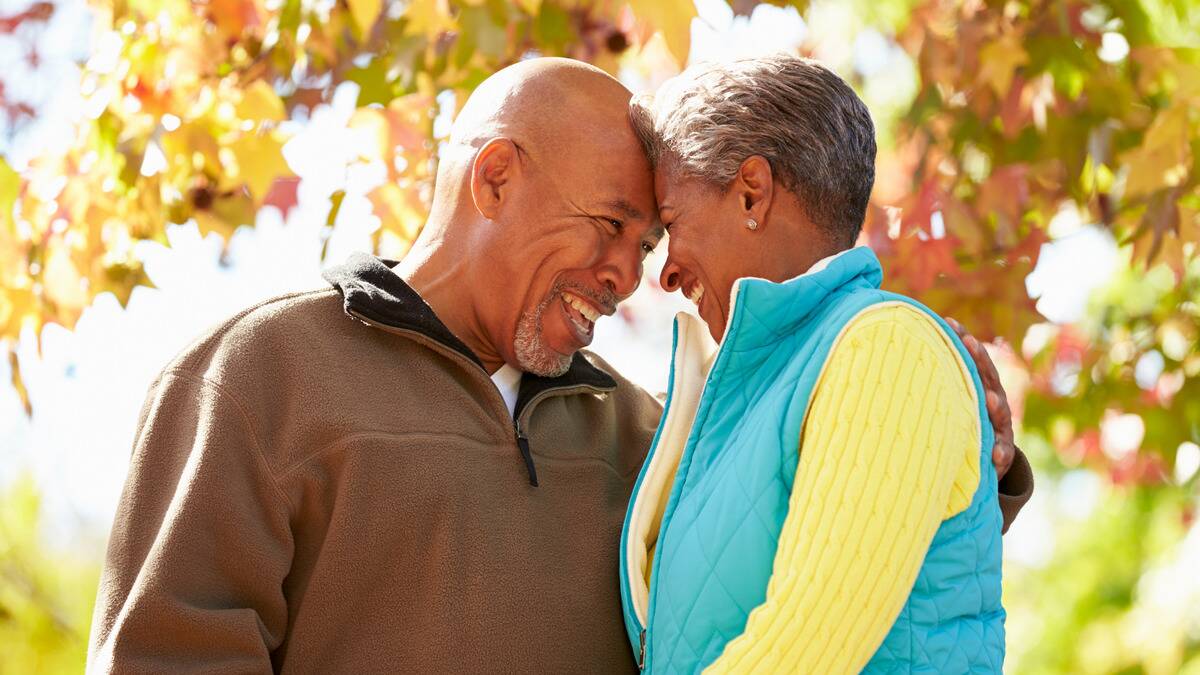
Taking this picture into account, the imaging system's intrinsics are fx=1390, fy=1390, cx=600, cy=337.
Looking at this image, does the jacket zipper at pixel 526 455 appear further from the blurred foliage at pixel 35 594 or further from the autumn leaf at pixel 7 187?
the autumn leaf at pixel 7 187

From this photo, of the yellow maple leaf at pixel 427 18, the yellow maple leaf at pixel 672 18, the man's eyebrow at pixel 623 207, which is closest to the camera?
the man's eyebrow at pixel 623 207

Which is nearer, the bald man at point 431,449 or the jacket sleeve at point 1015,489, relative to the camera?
the bald man at point 431,449

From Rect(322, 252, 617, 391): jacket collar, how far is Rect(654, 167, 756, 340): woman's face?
351mm

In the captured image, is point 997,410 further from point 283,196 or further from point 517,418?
point 283,196

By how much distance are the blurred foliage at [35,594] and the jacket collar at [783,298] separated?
1.83 metres

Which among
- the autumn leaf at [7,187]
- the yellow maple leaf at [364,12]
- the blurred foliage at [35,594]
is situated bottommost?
the blurred foliage at [35,594]

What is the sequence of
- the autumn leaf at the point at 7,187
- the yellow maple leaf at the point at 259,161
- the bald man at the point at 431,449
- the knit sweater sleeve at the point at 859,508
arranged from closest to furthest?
the knit sweater sleeve at the point at 859,508 → the bald man at the point at 431,449 → the yellow maple leaf at the point at 259,161 → the autumn leaf at the point at 7,187

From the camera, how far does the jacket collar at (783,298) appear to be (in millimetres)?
1754

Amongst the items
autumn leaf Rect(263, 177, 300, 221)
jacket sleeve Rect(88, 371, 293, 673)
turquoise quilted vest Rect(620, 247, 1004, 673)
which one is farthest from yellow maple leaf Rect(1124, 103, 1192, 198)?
jacket sleeve Rect(88, 371, 293, 673)

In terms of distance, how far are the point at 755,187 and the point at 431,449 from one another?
608 millimetres

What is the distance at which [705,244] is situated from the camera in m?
1.95

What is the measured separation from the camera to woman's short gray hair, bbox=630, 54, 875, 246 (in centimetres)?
187

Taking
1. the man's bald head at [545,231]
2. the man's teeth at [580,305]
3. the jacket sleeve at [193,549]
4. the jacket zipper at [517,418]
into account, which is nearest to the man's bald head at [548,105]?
the man's bald head at [545,231]

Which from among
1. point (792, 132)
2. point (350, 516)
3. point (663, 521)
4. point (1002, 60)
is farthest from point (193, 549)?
point (1002, 60)
